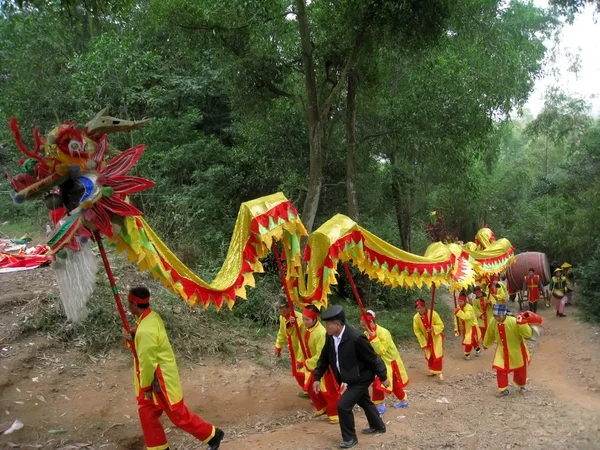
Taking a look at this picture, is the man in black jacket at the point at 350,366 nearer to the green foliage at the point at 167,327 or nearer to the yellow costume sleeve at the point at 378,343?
the yellow costume sleeve at the point at 378,343

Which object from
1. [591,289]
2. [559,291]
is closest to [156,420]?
[591,289]

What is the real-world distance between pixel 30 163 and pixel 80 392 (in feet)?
13.0

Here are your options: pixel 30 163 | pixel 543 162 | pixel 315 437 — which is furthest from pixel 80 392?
pixel 543 162

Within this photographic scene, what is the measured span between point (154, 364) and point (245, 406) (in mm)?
2958

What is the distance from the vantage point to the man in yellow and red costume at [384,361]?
23.0ft

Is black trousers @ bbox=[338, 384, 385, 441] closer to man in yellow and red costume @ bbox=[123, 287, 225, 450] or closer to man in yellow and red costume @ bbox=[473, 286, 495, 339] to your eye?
man in yellow and red costume @ bbox=[123, 287, 225, 450]

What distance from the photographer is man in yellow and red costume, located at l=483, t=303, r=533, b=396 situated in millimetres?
7805

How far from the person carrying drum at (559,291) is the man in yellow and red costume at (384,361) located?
9.65 m

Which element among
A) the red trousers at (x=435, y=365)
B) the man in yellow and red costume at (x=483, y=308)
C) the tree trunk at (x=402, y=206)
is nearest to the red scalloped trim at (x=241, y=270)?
the red trousers at (x=435, y=365)

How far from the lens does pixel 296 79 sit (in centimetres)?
1210

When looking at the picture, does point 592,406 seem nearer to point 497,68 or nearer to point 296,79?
point 497,68

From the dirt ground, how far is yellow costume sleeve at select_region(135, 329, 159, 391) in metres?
1.60

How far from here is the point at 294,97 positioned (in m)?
11.3

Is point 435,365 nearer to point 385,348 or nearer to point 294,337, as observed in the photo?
point 385,348
